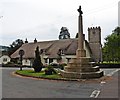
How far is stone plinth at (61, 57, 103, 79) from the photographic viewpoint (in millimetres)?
24891

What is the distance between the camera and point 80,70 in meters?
25.6

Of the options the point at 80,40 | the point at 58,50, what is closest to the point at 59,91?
the point at 80,40

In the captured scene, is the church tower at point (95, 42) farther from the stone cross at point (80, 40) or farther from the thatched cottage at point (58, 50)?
the stone cross at point (80, 40)

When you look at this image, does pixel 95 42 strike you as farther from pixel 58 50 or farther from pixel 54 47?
pixel 58 50

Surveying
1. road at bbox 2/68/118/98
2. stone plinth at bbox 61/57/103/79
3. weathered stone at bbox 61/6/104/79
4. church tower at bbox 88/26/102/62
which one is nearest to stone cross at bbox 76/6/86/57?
weathered stone at bbox 61/6/104/79

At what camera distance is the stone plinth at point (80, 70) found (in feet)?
81.7

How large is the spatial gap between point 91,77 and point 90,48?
1806 inches

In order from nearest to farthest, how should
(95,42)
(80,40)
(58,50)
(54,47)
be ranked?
(80,40)
(58,50)
(54,47)
(95,42)

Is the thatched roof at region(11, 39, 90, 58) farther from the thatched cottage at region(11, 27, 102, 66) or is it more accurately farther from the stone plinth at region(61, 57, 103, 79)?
the stone plinth at region(61, 57, 103, 79)

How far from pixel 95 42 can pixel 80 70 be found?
2250 inches

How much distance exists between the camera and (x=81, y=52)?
27.4 m

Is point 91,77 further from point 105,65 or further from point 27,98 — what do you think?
point 105,65

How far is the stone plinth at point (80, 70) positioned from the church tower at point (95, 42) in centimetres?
4708

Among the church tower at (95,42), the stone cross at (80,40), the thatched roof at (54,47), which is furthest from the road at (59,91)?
the church tower at (95,42)
